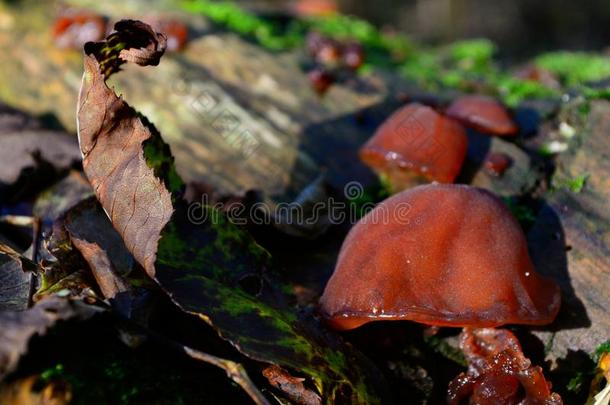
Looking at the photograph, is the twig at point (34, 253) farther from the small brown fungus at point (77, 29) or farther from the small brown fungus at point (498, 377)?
the small brown fungus at point (77, 29)

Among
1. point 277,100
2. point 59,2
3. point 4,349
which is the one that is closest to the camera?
point 4,349

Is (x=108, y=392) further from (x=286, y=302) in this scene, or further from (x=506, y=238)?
(x=506, y=238)

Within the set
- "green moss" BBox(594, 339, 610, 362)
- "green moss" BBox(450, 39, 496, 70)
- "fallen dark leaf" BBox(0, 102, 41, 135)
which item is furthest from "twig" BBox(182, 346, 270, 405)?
"green moss" BBox(450, 39, 496, 70)

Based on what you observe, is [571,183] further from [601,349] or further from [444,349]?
[444,349]

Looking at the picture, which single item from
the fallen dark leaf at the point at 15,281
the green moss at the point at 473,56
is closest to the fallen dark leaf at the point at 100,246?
the fallen dark leaf at the point at 15,281

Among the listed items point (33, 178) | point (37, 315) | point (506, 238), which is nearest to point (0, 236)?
point (33, 178)

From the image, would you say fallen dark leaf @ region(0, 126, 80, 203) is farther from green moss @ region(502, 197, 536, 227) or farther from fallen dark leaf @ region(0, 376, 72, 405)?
green moss @ region(502, 197, 536, 227)
